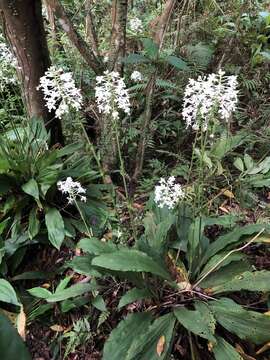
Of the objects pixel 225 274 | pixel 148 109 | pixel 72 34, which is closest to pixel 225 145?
pixel 148 109

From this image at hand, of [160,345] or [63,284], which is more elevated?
[160,345]

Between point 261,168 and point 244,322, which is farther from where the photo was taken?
point 261,168

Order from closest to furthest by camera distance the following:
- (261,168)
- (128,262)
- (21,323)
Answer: (128,262) < (21,323) < (261,168)

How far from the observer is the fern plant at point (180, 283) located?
207 cm

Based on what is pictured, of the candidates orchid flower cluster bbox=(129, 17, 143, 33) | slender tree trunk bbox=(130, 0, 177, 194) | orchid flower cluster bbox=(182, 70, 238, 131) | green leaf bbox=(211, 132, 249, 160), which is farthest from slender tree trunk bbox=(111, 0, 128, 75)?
orchid flower cluster bbox=(182, 70, 238, 131)

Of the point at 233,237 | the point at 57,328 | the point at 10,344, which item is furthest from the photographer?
the point at 57,328

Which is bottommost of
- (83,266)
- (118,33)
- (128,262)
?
(83,266)

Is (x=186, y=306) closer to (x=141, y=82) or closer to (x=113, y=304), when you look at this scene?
(x=113, y=304)

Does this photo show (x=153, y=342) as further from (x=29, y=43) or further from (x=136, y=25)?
(x=136, y=25)

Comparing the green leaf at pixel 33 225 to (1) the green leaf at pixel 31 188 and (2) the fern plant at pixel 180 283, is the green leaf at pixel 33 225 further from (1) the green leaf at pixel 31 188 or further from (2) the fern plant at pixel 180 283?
(2) the fern plant at pixel 180 283

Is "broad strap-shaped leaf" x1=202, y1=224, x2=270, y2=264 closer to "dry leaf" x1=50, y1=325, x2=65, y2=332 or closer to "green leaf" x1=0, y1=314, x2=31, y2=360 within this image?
"dry leaf" x1=50, y1=325, x2=65, y2=332

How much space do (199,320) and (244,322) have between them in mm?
232

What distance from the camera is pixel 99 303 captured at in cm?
251

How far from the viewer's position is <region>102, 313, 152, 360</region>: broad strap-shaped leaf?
2.07 meters
